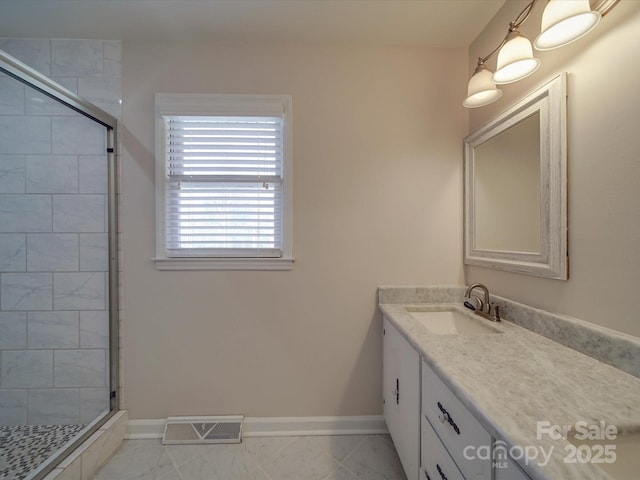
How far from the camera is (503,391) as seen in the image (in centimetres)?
65

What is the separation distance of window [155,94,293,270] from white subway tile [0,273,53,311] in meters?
0.70

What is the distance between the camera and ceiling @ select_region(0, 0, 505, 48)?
126cm

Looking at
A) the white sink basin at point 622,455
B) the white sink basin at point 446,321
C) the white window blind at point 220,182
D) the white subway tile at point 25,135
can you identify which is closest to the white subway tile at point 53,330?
the white window blind at point 220,182

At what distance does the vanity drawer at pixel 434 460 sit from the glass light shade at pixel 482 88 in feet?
4.91

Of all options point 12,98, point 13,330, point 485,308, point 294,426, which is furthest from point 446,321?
point 12,98

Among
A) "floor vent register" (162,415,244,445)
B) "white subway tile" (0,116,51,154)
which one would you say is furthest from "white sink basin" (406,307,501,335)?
"white subway tile" (0,116,51,154)

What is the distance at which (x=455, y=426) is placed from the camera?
0.72 meters

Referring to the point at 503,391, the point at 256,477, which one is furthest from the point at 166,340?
the point at 503,391

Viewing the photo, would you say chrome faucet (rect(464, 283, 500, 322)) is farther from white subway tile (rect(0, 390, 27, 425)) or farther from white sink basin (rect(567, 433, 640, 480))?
white subway tile (rect(0, 390, 27, 425))

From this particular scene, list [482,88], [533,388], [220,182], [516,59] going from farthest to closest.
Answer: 1. [220,182]
2. [482,88]
3. [516,59]
4. [533,388]

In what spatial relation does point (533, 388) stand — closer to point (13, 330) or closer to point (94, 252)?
point (94, 252)

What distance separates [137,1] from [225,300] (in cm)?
172

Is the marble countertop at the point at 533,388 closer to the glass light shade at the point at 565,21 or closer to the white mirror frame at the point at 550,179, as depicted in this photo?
the white mirror frame at the point at 550,179

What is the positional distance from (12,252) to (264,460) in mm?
1969
